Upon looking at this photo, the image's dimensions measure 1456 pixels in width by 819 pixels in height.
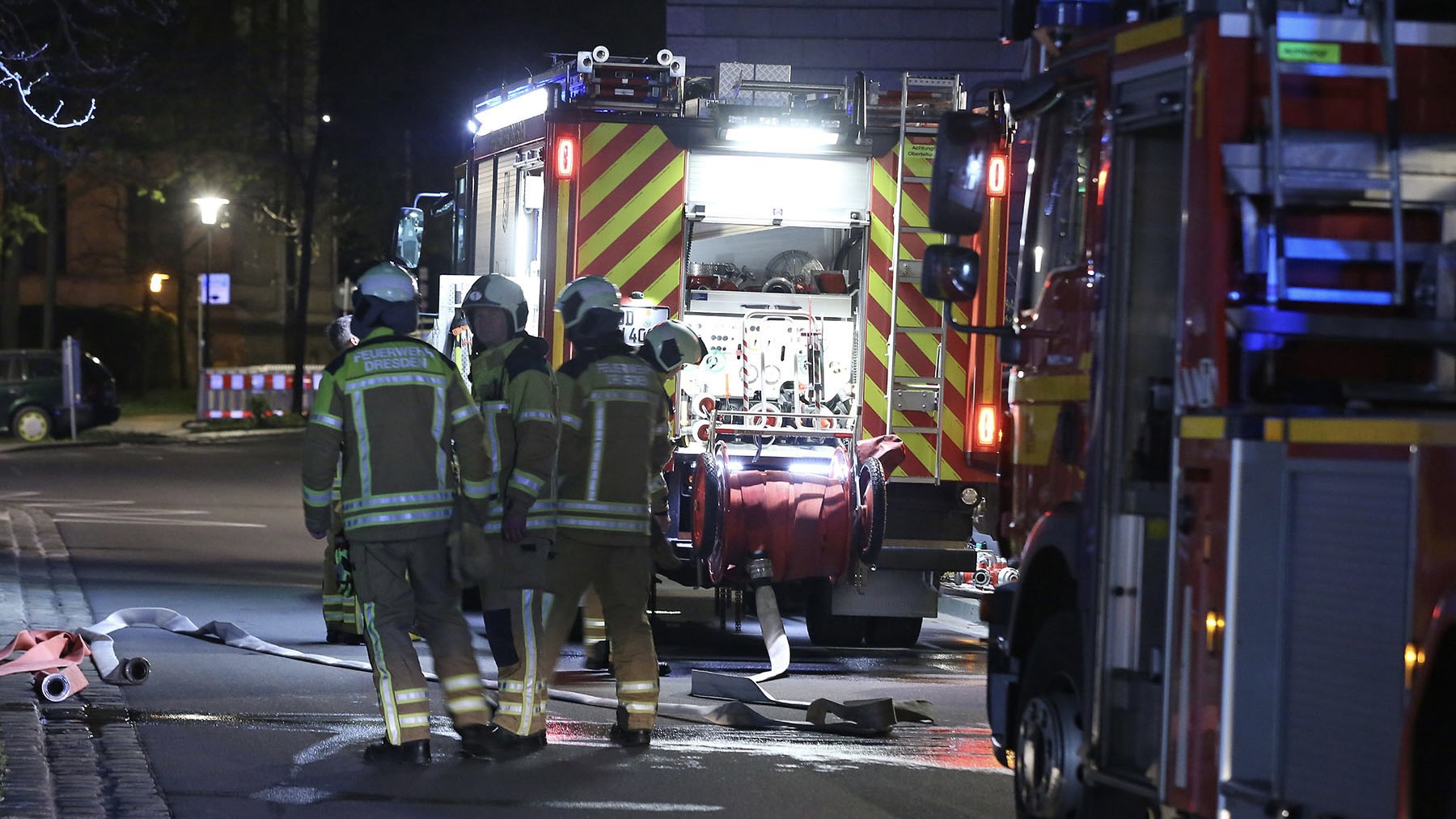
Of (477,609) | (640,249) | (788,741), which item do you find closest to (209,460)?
(477,609)

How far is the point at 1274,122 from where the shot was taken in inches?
201

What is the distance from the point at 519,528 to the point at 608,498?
51 centimetres

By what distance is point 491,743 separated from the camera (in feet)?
26.3

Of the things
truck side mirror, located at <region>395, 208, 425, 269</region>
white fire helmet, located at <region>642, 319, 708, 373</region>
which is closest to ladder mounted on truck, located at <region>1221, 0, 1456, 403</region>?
white fire helmet, located at <region>642, 319, 708, 373</region>

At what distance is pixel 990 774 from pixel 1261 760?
122 inches

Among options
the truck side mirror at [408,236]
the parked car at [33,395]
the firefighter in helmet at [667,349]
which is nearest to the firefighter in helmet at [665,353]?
the firefighter in helmet at [667,349]

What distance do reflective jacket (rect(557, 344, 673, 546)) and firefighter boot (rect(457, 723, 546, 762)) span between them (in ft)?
2.95

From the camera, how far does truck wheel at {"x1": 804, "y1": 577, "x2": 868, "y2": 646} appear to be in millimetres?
11961

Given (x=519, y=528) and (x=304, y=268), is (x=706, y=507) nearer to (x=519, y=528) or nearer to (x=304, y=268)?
(x=519, y=528)

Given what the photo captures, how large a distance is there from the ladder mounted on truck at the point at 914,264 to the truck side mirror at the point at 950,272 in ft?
16.4

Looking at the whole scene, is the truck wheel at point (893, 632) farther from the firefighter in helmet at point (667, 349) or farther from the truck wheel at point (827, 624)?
the firefighter in helmet at point (667, 349)

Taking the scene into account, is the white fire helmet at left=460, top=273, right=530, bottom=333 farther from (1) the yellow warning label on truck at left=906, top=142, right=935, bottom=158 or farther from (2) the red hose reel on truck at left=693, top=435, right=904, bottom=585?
(1) the yellow warning label on truck at left=906, top=142, right=935, bottom=158

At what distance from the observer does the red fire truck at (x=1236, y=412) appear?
14.7 ft

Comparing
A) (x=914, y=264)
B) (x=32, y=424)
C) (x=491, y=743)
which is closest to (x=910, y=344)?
(x=914, y=264)
